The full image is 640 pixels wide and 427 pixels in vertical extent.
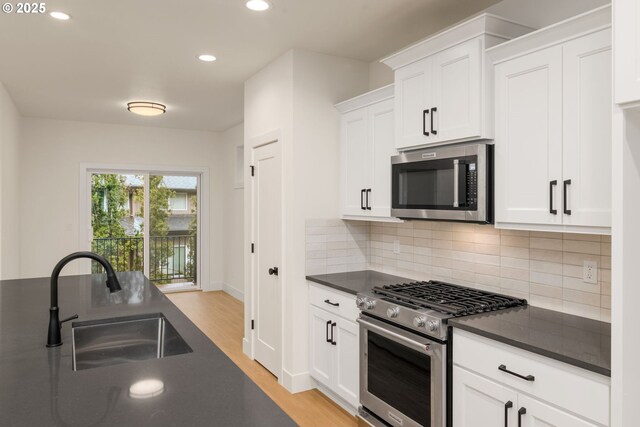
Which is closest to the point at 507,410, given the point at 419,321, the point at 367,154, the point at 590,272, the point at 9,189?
the point at 419,321

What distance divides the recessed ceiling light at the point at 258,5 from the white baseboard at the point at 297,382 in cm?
261

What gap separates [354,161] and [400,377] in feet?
5.35

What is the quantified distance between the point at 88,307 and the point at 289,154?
180 centimetres

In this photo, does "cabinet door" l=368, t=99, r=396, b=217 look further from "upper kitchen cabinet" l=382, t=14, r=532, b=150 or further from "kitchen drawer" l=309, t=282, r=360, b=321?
"kitchen drawer" l=309, t=282, r=360, b=321

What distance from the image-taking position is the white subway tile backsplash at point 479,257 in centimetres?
217

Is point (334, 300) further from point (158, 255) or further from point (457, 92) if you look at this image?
point (158, 255)

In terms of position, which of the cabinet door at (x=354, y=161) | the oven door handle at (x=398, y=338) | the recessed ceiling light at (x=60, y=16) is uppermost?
the recessed ceiling light at (x=60, y=16)

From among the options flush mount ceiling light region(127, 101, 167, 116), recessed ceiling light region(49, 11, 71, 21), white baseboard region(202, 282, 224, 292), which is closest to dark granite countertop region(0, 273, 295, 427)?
recessed ceiling light region(49, 11, 71, 21)

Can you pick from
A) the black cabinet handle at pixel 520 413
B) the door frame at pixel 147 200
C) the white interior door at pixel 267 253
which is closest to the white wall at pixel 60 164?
the door frame at pixel 147 200

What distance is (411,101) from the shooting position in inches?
106

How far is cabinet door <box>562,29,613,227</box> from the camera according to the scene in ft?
5.82

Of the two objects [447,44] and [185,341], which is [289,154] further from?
[185,341]

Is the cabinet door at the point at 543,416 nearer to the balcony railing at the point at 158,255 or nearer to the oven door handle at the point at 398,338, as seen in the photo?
the oven door handle at the point at 398,338

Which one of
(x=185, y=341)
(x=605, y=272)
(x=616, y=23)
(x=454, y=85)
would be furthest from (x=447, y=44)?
(x=185, y=341)
